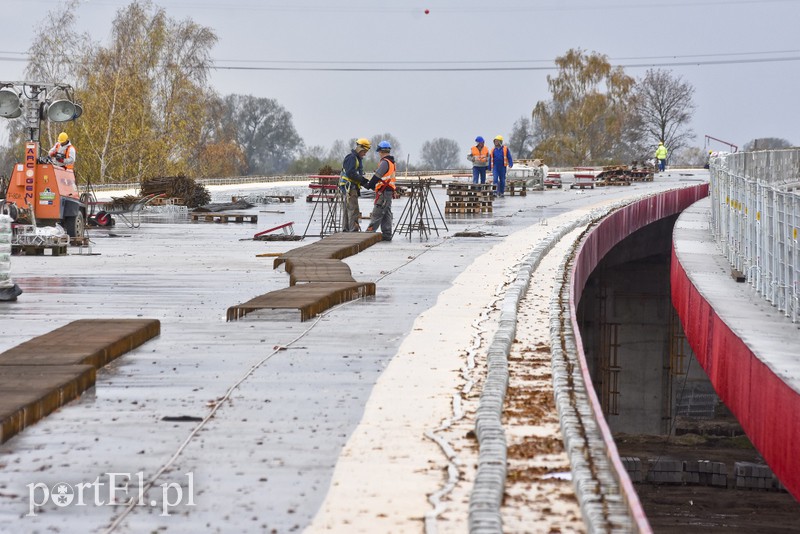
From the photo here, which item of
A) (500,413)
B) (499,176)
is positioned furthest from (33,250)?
(499,176)

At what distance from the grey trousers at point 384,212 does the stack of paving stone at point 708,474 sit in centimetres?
1136

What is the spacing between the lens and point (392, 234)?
949 inches

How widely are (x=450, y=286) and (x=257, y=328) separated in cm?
409

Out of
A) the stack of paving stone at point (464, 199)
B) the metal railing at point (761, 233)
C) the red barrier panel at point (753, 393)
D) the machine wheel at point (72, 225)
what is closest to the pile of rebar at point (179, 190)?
the stack of paving stone at point (464, 199)

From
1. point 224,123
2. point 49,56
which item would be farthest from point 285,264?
point 224,123

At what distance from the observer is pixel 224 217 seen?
104 ft

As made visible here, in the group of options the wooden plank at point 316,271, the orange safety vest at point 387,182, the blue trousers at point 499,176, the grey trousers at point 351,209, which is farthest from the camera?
the blue trousers at point 499,176

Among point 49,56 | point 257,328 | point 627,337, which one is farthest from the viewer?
point 49,56

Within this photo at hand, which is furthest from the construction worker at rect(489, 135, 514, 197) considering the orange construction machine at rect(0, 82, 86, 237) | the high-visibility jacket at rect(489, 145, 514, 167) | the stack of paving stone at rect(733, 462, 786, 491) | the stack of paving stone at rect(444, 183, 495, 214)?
the orange construction machine at rect(0, 82, 86, 237)

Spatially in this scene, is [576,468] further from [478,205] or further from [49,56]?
[49,56]

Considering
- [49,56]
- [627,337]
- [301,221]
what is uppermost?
[49,56]

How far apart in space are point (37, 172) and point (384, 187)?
243 inches

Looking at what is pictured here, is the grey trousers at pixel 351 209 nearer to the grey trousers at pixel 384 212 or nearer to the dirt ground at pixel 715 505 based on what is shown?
the grey trousers at pixel 384 212

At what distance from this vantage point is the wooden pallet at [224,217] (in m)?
30.9
